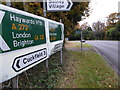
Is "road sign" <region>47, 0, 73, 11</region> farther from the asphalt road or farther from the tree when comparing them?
the tree

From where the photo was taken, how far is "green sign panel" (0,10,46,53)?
70.5 inches

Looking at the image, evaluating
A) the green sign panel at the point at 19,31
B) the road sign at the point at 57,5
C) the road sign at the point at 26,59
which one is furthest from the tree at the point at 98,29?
the green sign panel at the point at 19,31

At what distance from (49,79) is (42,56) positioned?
111cm

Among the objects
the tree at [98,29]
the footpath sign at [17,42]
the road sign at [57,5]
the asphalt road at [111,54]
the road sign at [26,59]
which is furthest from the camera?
the tree at [98,29]

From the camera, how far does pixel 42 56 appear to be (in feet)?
10.3

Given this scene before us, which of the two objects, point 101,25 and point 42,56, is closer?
point 42,56

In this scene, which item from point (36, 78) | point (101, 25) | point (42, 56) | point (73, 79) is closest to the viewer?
point (42, 56)

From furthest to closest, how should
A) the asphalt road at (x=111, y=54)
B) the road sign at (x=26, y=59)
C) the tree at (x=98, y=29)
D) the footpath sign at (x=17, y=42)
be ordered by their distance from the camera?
the tree at (x=98, y=29)
the asphalt road at (x=111, y=54)
the road sign at (x=26, y=59)
the footpath sign at (x=17, y=42)

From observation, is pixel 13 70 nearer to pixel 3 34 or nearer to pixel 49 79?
pixel 3 34

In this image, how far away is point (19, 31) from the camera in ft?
6.98

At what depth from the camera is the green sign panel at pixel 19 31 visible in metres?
1.79

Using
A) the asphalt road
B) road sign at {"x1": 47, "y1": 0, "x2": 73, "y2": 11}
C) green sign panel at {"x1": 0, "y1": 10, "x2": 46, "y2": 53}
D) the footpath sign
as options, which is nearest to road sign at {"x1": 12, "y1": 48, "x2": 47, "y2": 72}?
the footpath sign

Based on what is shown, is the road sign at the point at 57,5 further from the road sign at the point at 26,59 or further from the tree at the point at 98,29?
the tree at the point at 98,29

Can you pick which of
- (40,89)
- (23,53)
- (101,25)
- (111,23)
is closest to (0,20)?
(23,53)
